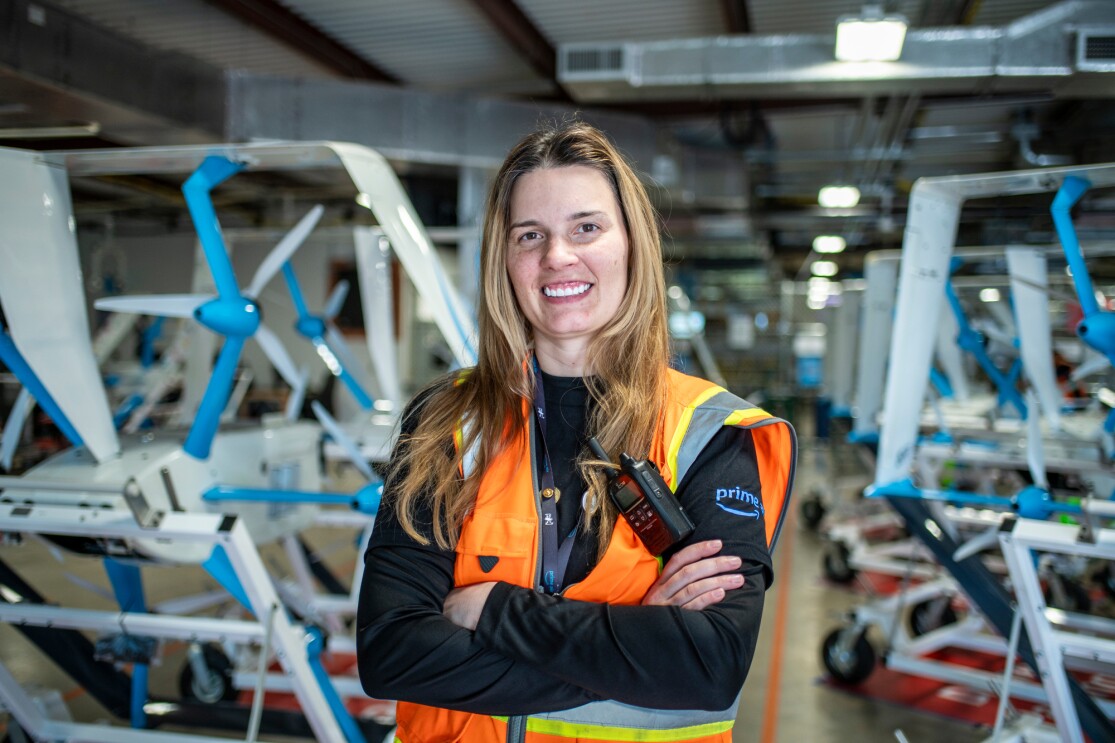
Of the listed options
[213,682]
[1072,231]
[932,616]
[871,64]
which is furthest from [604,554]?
[871,64]

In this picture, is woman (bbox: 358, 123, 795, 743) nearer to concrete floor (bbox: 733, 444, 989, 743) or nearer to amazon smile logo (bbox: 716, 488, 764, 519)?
amazon smile logo (bbox: 716, 488, 764, 519)

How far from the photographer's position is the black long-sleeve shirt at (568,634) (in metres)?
1.38

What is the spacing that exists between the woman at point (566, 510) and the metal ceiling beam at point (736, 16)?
6128 millimetres

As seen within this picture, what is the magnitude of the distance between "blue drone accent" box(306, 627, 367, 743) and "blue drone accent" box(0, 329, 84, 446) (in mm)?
1145

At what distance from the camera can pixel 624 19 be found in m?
7.61

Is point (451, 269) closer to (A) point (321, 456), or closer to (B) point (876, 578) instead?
(B) point (876, 578)

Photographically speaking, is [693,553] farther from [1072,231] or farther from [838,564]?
[838,564]

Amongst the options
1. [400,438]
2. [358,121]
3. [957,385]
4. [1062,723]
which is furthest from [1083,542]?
[358,121]

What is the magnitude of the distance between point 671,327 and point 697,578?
20.1 ft

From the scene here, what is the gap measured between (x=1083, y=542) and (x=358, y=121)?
22.6 feet

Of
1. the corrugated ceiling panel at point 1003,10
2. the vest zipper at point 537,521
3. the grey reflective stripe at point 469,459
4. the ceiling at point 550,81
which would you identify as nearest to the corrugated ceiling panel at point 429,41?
the ceiling at point 550,81

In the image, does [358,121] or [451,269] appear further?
[451,269]

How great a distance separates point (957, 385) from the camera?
7.53 metres

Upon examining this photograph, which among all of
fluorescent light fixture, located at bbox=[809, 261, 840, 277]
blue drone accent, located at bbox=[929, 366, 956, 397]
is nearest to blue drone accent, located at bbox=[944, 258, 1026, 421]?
blue drone accent, located at bbox=[929, 366, 956, 397]
